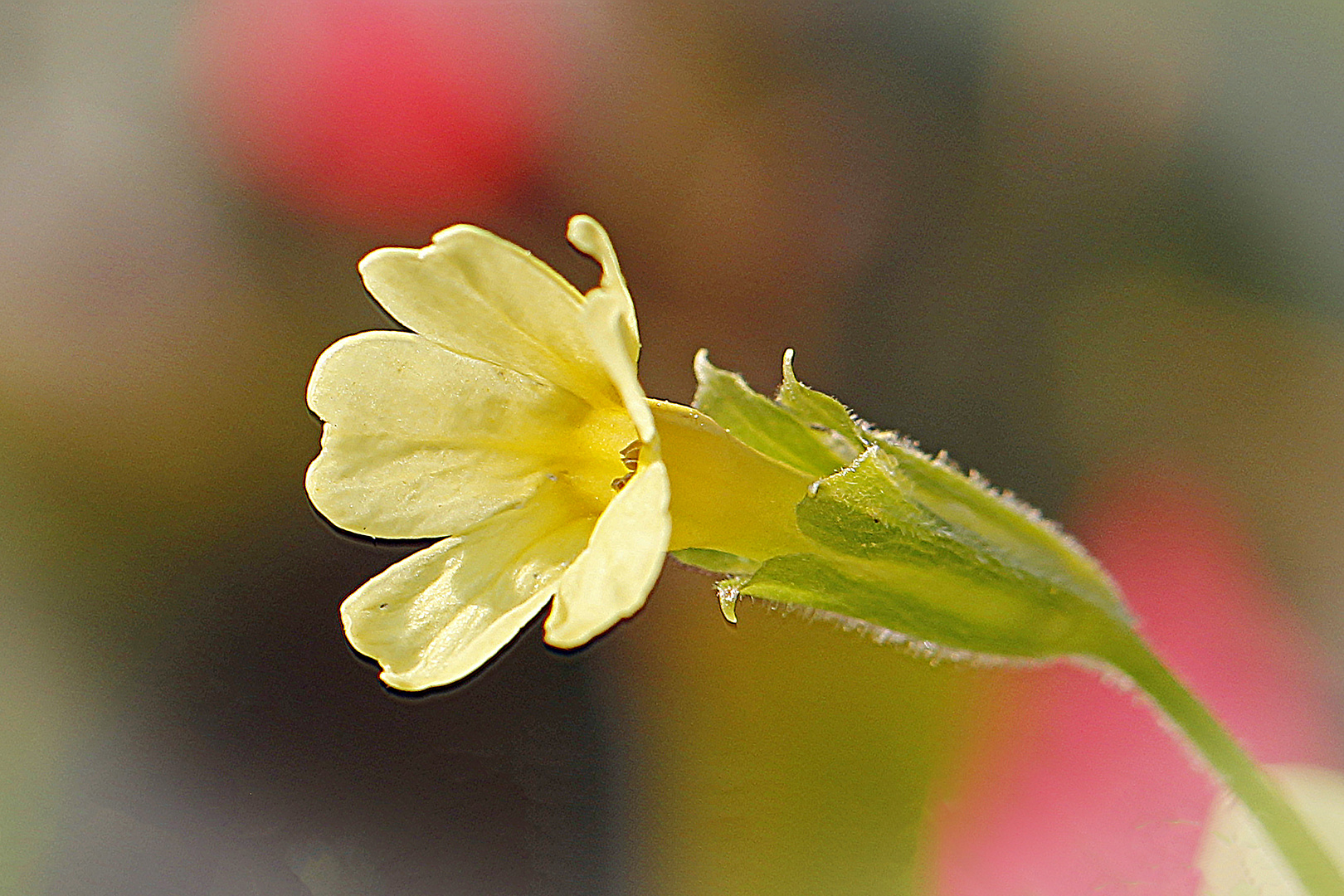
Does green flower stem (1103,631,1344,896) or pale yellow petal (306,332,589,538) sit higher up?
pale yellow petal (306,332,589,538)

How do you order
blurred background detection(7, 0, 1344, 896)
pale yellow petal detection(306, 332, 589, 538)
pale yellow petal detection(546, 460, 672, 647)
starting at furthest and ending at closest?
blurred background detection(7, 0, 1344, 896)
pale yellow petal detection(306, 332, 589, 538)
pale yellow petal detection(546, 460, 672, 647)

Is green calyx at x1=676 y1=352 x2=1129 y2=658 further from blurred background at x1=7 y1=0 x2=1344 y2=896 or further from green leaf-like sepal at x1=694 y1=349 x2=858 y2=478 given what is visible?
blurred background at x1=7 y1=0 x2=1344 y2=896

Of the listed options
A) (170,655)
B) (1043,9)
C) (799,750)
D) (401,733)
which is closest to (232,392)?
(170,655)

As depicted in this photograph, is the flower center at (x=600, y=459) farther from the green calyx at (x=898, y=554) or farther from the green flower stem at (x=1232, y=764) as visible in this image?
the green flower stem at (x=1232, y=764)

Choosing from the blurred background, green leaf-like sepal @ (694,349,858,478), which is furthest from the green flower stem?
the blurred background

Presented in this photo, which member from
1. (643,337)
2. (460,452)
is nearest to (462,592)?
(460,452)

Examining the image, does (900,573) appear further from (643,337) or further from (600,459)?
(643,337)

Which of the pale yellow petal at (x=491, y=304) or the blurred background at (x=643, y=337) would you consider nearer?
the pale yellow petal at (x=491, y=304)

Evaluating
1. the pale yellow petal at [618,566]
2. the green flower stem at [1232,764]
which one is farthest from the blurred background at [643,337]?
the pale yellow petal at [618,566]

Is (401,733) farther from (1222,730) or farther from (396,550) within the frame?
(1222,730)
